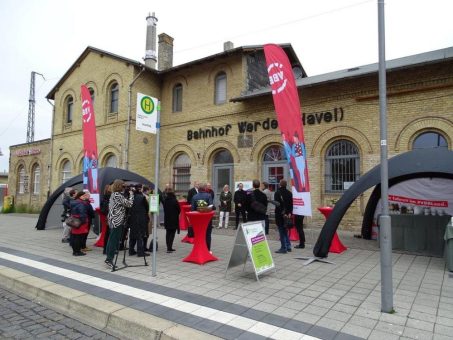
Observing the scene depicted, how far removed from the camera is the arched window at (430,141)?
1116 centimetres

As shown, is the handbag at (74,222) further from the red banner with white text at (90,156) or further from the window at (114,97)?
the window at (114,97)

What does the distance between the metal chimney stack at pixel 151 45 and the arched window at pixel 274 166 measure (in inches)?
437

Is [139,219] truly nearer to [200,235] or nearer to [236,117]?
[200,235]

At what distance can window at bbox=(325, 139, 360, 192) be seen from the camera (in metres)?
12.8

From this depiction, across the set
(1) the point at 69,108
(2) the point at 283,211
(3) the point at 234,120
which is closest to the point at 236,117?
(3) the point at 234,120

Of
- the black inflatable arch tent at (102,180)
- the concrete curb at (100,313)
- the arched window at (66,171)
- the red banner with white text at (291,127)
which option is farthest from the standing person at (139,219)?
the arched window at (66,171)

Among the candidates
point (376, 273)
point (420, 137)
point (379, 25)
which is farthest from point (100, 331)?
point (420, 137)

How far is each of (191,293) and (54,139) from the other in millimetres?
21318

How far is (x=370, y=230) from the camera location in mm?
10633

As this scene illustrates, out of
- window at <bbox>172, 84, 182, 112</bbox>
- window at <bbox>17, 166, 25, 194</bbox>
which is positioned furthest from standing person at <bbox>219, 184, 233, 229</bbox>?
window at <bbox>17, 166, 25, 194</bbox>

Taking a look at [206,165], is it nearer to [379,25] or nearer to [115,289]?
[115,289]

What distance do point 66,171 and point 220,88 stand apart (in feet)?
39.8

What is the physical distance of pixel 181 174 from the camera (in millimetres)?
17812

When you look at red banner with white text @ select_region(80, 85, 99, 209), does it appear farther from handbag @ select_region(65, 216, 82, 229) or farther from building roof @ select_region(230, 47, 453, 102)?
building roof @ select_region(230, 47, 453, 102)
